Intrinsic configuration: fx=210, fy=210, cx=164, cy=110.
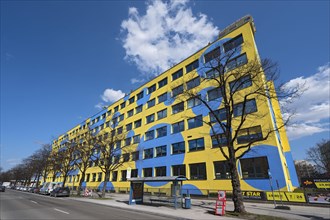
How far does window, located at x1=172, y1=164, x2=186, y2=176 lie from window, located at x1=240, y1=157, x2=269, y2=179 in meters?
8.98

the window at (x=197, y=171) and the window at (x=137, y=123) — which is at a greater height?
the window at (x=137, y=123)

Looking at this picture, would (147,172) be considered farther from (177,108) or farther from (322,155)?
(322,155)

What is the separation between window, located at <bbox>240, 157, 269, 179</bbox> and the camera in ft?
71.6

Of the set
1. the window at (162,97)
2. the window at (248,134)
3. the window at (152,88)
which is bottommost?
the window at (248,134)

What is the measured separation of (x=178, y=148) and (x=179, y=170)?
3.24 meters

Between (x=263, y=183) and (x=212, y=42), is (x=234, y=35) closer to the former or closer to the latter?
(x=212, y=42)

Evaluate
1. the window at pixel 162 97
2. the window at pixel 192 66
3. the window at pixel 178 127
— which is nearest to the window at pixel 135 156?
the window at pixel 178 127

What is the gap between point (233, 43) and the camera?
2852 cm

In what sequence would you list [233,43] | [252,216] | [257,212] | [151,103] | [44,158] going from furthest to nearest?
[44,158], [151,103], [233,43], [257,212], [252,216]

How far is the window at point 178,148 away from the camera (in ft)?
103

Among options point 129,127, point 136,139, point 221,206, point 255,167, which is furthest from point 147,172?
point 221,206

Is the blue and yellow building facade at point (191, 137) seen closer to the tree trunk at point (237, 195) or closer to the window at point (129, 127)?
the window at point (129, 127)

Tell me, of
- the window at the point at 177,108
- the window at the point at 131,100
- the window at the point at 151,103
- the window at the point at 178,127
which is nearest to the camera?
the window at the point at 178,127

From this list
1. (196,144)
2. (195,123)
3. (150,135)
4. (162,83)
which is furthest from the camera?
(162,83)
